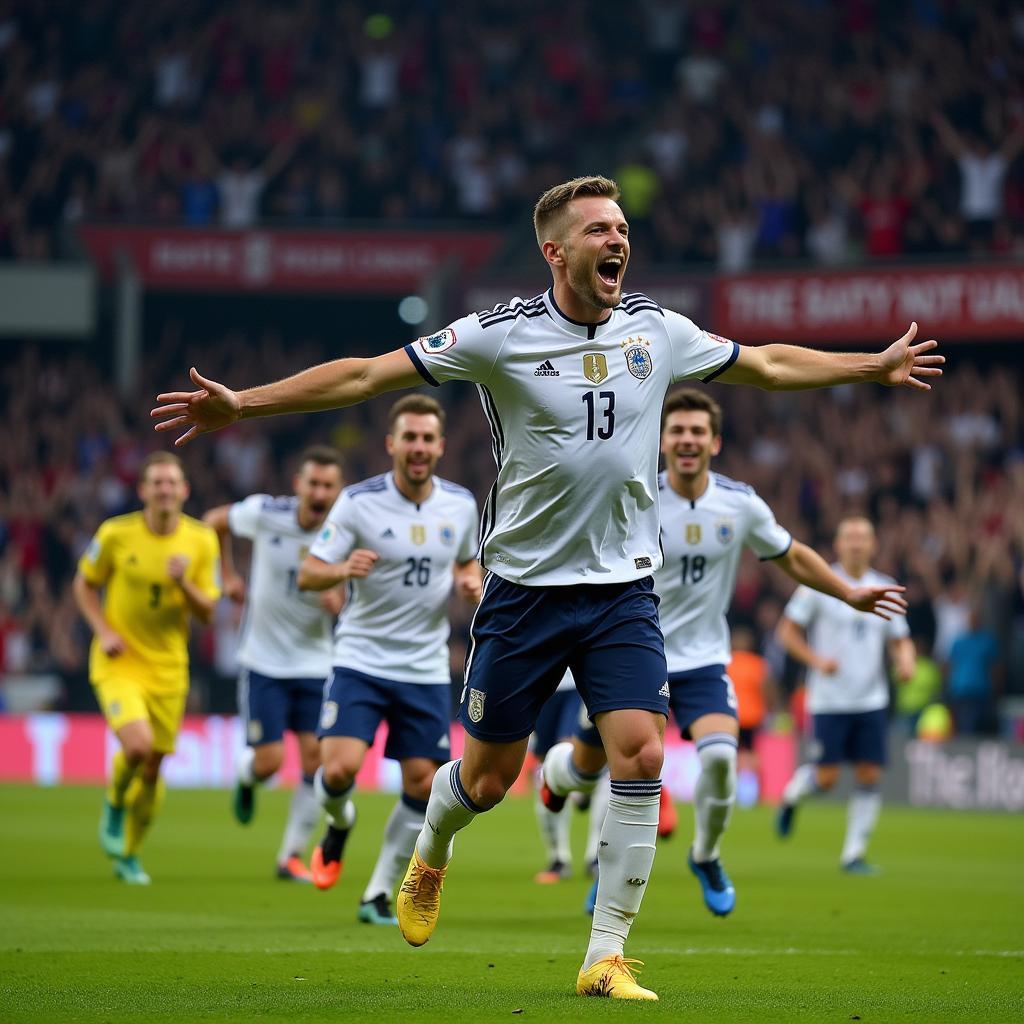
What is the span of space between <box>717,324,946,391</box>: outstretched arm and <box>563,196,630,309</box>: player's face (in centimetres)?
58

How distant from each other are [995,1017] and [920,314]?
21889 mm

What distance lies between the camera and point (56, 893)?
36.7 ft

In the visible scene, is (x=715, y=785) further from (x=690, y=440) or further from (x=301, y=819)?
(x=301, y=819)

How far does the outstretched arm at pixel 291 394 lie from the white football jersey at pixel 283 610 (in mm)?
6216

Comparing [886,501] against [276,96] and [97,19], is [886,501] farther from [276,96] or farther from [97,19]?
[97,19]

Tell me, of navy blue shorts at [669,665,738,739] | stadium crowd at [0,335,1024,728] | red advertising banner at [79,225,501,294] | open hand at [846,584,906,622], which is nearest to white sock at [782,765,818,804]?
navy blue shorts at [669,665,738,739]

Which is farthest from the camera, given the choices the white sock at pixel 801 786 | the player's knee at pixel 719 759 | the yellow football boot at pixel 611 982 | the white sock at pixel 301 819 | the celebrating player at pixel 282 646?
the white sock at pixel 801 786

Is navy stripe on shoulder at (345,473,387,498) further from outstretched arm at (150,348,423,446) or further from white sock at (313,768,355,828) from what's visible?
outstretched arm at (150,348,423,446)

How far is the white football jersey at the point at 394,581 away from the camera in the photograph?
1001 cm

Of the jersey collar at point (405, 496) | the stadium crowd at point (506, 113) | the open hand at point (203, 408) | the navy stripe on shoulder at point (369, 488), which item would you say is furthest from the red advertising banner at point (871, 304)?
the open hand at point (203, 408)

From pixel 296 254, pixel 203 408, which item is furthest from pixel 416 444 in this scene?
pixel 296 254

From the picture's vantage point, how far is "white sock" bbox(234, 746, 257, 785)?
1271 centimetres

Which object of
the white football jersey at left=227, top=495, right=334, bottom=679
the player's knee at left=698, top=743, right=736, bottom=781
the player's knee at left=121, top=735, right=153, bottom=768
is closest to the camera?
the player's knee at left=698, top=743, right=736, bottom=781

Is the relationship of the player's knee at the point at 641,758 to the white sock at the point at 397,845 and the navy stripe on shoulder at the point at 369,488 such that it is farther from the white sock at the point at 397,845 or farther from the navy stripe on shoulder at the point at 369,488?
the navy stripe on shoulder at the point at 369,488
